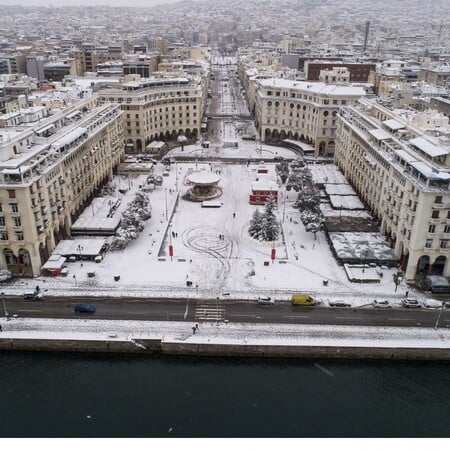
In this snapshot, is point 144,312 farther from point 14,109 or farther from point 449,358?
point 14,109

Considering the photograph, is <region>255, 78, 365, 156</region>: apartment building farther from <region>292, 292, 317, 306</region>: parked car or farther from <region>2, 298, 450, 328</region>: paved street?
<region>2, 298, 450, 328</region>: paved street

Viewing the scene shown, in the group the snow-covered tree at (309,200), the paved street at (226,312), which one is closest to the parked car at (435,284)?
the paved street at (226,312)

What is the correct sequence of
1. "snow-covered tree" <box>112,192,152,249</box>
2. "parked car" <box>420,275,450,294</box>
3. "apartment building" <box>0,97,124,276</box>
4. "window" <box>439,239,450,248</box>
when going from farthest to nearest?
"snow-covered tree" <box>112,192,152,249</box> → "window" <box>439,239,450,248</box> → "apartment building" <box>0,97,124,276</box> → "parked car" <box>420,275,450,294</box>

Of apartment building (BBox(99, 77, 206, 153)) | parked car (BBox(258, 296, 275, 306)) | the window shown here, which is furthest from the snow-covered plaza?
apartment building (BBox(99, 77, 206, 153))

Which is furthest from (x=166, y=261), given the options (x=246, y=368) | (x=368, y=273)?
(x=368, y=273)

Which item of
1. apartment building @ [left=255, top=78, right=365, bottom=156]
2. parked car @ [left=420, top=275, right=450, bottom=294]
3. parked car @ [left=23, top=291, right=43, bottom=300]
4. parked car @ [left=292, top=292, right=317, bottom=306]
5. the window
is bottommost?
parked car @ [left=23, top=291, right=43, bottom=300]

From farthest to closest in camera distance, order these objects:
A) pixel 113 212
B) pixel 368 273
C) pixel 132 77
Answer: pixel 132 77, pixel 113 212, pixel 368 273
